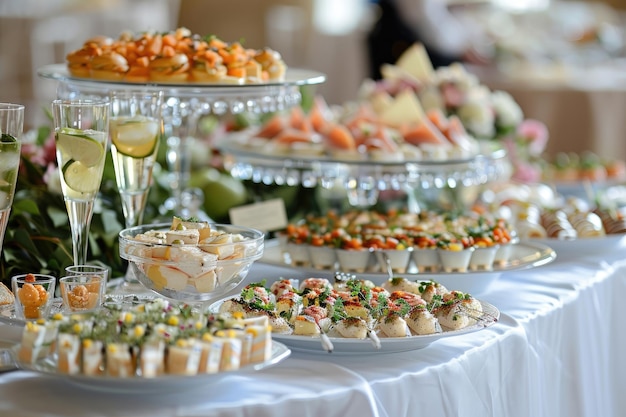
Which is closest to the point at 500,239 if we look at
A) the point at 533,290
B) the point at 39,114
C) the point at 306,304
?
the point at 533,290

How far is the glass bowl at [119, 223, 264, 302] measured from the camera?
1.35 metres

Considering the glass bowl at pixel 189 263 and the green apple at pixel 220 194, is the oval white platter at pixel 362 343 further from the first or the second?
the green apple at pixel 220 194

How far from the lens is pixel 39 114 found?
19.0 ft

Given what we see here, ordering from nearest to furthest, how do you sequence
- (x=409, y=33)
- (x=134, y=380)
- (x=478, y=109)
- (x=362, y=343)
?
(x=134, y=380) < (x=362, y=343) < (x=478, y=109) < (x=409, y=33)

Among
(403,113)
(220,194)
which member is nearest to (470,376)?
(220,194)

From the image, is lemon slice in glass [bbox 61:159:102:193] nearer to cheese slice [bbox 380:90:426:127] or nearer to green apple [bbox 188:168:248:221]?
green apple [bbox 188:168:248:221]

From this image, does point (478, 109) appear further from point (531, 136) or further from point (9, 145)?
point (9, 145)

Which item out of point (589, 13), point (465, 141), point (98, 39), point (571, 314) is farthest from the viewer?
point (589, 13)

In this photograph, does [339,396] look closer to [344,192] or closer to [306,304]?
[306,304]

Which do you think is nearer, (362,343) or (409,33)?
(362,343)

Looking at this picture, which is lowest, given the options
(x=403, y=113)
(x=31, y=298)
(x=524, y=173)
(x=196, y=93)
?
(x=524, y=173)

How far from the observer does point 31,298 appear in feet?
4.42

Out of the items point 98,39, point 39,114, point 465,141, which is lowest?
point 39,114

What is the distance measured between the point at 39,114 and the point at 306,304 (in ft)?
15.5
